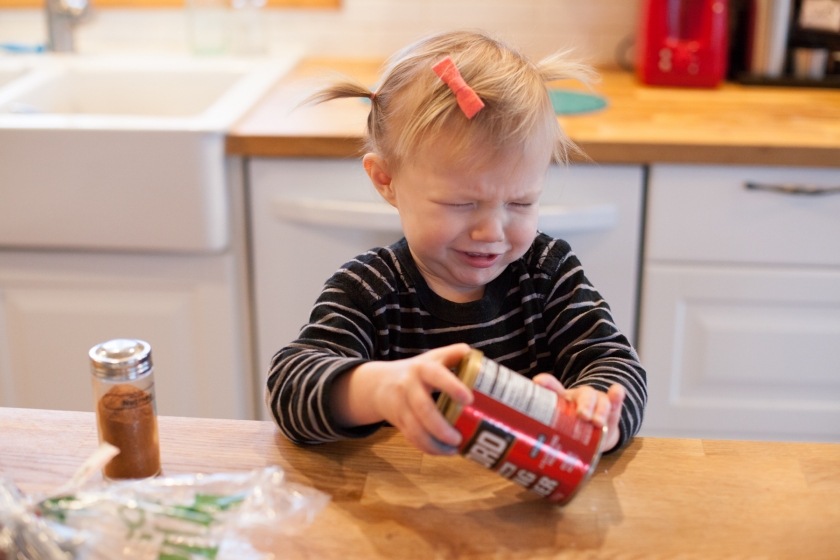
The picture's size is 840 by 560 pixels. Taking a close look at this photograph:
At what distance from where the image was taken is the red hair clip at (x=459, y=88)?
2.84 feet

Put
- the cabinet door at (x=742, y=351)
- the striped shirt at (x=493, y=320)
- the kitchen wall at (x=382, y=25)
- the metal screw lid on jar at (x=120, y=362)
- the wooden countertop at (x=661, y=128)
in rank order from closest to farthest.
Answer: the metal screw lid on jar at (x=120, y=362)
the striped shirt at (x=493, y=320)
the wooden countertop at (x=661, y=128)
the cabinet door at (x=742, y=351)
the kitchen wall at (x=382, y=25)

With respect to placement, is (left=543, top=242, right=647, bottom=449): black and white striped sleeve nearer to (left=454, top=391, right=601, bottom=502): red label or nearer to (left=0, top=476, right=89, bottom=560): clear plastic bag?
(left=454, top=391, right=601, bottom=502): red label

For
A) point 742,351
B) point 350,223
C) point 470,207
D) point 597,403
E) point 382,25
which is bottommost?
point 742,351

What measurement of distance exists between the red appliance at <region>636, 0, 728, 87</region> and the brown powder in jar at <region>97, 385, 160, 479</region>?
1.61 metres

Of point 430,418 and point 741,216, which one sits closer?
A: point 430,418

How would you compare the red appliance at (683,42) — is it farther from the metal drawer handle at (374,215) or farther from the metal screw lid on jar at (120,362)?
the metal screw lid on jar at (120,362)

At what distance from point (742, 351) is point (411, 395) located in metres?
1.22

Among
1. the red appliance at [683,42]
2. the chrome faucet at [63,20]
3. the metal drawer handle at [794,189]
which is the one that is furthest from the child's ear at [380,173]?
the chrome faucet at [63,20]

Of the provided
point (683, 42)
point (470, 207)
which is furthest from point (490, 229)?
point (683, 42)

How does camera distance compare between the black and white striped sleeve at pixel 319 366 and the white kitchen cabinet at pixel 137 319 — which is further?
the white kitchen cabinet at pixel 137 319

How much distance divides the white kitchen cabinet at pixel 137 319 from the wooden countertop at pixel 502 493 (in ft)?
2.80

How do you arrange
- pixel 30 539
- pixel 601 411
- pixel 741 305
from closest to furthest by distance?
pixel 30 539, pixel 601 411, pixel 741 305

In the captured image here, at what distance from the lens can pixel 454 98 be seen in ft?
2.91

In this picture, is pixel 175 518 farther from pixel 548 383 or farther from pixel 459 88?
pixel 459 88
